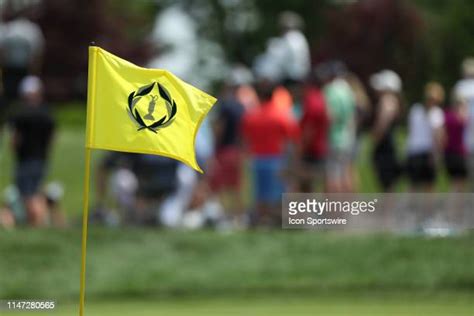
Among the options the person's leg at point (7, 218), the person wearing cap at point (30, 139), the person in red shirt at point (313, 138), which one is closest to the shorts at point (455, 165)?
the person in red shirt at point (313, 138)

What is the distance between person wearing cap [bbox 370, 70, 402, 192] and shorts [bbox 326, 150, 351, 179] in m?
0.40

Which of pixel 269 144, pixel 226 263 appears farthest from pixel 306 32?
pixel 226 263

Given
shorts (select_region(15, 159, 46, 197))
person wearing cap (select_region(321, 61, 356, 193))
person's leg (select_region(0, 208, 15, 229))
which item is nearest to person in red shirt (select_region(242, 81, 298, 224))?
person wearing cap (select_region(321, 61, 356, 193))

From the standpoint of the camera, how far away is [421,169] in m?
18.4

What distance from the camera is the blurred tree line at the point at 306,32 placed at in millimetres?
43344

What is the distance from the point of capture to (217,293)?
17.6m

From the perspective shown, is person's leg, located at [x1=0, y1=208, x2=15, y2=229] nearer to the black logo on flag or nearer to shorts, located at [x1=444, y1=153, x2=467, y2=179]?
shorts, located at [x1=444, y1=153, x2=467, y2=179]

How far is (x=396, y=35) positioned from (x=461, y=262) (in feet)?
109

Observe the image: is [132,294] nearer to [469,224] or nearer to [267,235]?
[267,235]

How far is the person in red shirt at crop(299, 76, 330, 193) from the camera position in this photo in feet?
59.7

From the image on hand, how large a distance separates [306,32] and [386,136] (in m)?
40.5

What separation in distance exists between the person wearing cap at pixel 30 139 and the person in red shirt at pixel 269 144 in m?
2.52

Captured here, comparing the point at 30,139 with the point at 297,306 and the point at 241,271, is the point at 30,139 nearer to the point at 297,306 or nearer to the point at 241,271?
the point at 241,271

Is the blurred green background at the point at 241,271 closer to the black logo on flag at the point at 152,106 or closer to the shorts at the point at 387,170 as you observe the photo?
the shorts at the point at 387,170
